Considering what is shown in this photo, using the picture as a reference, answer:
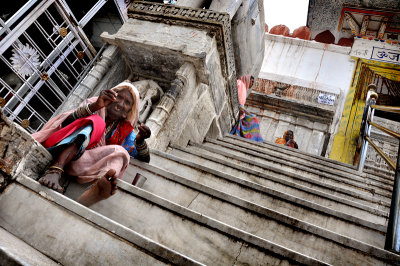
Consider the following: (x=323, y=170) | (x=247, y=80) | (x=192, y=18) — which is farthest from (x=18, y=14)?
(x=323, y=170)

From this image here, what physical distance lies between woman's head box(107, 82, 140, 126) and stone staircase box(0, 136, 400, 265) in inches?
16.1

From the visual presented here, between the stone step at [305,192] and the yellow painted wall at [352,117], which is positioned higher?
the yellow painted wall at [352,117]

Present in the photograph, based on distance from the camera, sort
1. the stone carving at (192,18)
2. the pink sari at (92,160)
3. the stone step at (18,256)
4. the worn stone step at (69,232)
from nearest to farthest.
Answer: the stone step at (18,256) < the worn stone step at (69,232) < the pink sari at (92,160) < the stone carving at (192,18)

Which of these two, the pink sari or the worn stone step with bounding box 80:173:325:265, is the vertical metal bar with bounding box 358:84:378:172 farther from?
the pink sari

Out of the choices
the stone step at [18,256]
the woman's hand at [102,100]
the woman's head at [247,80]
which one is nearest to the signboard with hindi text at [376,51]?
the woman's head at [247,80]

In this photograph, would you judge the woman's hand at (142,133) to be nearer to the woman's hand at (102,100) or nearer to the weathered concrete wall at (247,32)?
the woman's hand at (102,100)

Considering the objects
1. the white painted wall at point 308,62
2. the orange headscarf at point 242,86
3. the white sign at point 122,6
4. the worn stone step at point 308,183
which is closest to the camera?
the worn stone step at point 308,183

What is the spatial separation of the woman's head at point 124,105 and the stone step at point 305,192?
3.32 feet

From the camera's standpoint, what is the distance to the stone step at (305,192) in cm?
216

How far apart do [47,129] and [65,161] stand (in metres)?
0.34

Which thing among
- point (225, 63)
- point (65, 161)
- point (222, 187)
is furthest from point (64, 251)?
point (225, 63)

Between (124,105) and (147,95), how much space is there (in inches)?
40.6

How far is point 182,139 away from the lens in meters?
3.55

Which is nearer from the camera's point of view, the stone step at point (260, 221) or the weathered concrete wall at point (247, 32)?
the stone step at point (260, 221)
